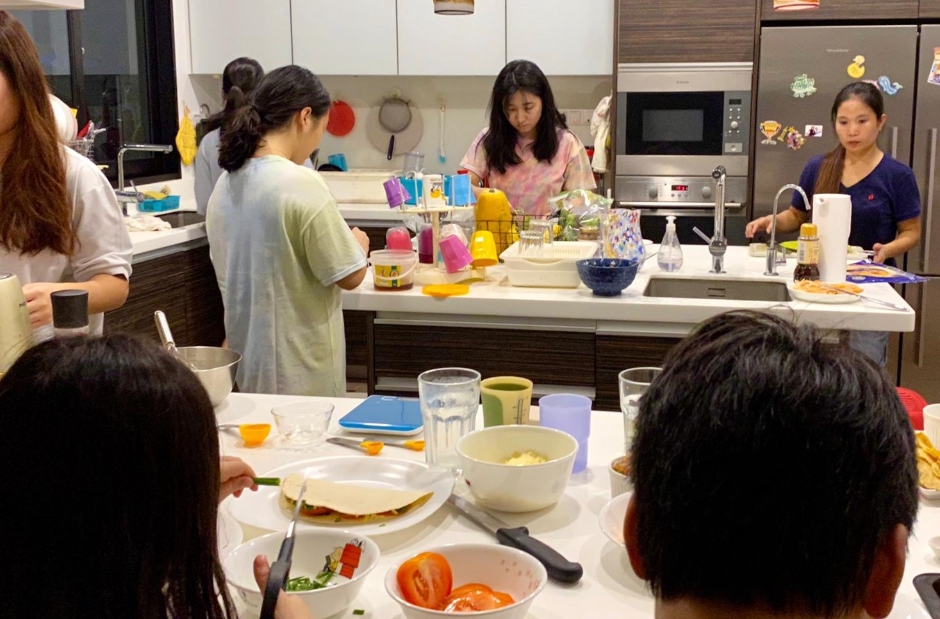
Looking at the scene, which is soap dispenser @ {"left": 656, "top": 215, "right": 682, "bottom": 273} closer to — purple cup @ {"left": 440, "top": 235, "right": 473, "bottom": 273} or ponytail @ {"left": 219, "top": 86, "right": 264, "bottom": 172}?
purple cup @ {"left": 440, "top": 235, "right": 473, "bottom": 273}

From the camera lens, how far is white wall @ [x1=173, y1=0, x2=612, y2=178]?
5230 millimetres

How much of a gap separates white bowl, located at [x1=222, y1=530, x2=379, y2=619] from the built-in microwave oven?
12.4ft

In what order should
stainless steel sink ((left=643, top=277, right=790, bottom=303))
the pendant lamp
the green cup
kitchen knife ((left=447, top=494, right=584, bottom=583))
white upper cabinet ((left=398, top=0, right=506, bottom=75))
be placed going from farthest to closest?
white upper cabinet ((left=398, top=0, right=506, bottom=75)) < the pendant lamp < stainless steel sink ((left=643, top=277, right=790, bottom=303)) < the green cup < kitchen knife ((left=447, top=494, right=584, bottom=583))

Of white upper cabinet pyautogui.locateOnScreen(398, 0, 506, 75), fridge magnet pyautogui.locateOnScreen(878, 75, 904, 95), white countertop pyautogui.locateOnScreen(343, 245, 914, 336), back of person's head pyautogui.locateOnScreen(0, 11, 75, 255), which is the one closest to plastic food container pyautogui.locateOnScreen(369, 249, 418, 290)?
white countertop pyautogui.locateOnScreen(343, 245, 914, 336)

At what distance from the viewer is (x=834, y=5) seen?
4.26 metres

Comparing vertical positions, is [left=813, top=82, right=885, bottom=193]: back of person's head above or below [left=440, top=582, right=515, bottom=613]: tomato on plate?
above

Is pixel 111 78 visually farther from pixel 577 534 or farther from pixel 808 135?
pixel 577 534

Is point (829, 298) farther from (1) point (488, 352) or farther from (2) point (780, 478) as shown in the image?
(2) point (780, 478)

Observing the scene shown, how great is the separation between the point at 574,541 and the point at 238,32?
4538 millimetres

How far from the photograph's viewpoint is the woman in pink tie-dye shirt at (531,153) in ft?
12.4

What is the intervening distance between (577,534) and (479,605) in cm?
26

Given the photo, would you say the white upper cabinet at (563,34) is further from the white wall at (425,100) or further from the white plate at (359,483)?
the white plate at (359,483)

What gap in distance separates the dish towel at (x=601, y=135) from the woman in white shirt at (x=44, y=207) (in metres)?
3.19

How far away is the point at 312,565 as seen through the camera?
3.92 ft
